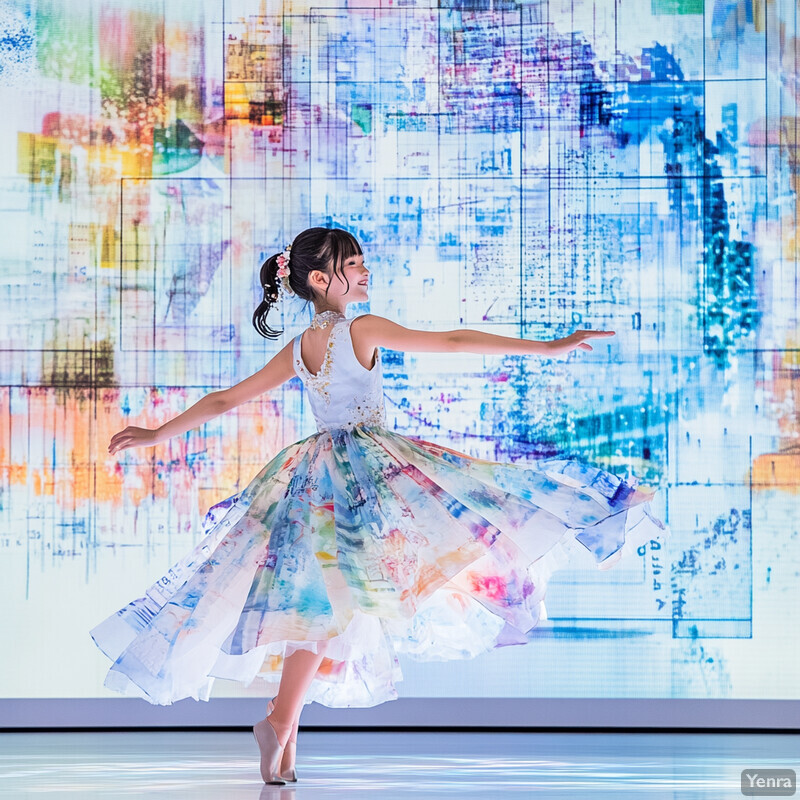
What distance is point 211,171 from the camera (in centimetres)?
335

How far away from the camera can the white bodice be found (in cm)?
A: 256

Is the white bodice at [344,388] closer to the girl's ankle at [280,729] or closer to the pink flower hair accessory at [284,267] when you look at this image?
the pink flower hair accessory at [284,267]

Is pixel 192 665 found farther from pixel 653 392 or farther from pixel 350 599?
pixel 653 392

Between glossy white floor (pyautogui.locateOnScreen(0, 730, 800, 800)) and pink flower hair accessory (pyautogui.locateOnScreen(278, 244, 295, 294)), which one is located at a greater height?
pink flower hair accessory (pyautogui.locateOnScreen(278, 244, 295, 294))

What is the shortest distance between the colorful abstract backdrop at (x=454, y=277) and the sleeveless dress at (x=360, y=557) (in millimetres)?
731

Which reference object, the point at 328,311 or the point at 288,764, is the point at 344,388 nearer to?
the point at 328,311

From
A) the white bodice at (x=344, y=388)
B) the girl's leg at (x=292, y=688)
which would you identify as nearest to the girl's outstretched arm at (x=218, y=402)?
the white bodice at (x=344, y=388)

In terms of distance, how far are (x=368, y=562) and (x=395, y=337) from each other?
1.70ft

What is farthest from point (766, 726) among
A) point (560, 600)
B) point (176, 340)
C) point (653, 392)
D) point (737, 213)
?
point (176, 340)

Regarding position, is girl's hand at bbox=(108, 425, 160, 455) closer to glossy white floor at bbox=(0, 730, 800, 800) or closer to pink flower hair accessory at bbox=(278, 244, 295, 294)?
pink flower hair accessory at bbox=(278, 244, 295, 294)

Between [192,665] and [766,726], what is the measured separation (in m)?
1.74

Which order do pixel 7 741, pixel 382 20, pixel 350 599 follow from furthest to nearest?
1. pixel 382 20
2. pixel 7 741
3. pixel 350 599

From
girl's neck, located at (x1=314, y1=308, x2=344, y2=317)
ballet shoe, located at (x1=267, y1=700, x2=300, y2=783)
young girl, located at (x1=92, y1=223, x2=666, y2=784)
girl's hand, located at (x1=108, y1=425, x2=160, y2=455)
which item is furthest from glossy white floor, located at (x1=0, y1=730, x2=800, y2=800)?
girl's neck, located at (x1=314, y1=308, x2=344, y2=317)

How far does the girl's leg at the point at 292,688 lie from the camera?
2.36 meters
